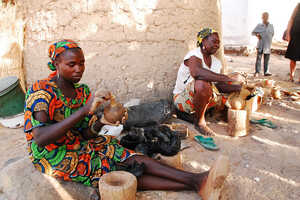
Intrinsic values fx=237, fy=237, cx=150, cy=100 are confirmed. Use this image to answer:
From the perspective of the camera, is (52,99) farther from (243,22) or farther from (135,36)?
(243,22)

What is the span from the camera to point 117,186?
1474 millimetres

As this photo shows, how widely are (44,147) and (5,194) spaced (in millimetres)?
432

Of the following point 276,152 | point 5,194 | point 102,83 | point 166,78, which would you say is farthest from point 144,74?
point 5,194

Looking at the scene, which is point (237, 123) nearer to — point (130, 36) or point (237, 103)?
point (237, 103)

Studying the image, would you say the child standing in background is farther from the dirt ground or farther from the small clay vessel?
the small clay vessel

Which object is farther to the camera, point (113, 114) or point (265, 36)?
point (265, 36)

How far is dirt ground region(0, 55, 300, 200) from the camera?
5.89ft

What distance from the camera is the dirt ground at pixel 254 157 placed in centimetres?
179

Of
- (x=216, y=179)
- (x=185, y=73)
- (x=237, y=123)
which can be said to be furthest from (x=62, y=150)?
(x=237, y=123)

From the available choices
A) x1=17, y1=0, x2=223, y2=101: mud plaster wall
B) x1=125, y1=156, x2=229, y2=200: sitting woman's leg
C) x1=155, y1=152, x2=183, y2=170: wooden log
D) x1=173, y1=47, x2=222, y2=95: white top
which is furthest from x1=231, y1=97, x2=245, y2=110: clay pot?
x1=125, y1=156, x2=229, y2=200: sitting woman's leg

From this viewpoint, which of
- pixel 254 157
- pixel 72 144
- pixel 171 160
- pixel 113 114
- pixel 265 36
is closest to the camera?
pixel 113 114

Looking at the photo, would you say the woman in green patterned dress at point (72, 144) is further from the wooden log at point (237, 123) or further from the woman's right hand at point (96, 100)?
the wooden log at point (237, 123)

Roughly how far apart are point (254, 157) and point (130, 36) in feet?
6.82

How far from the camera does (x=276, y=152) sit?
8.00ft
